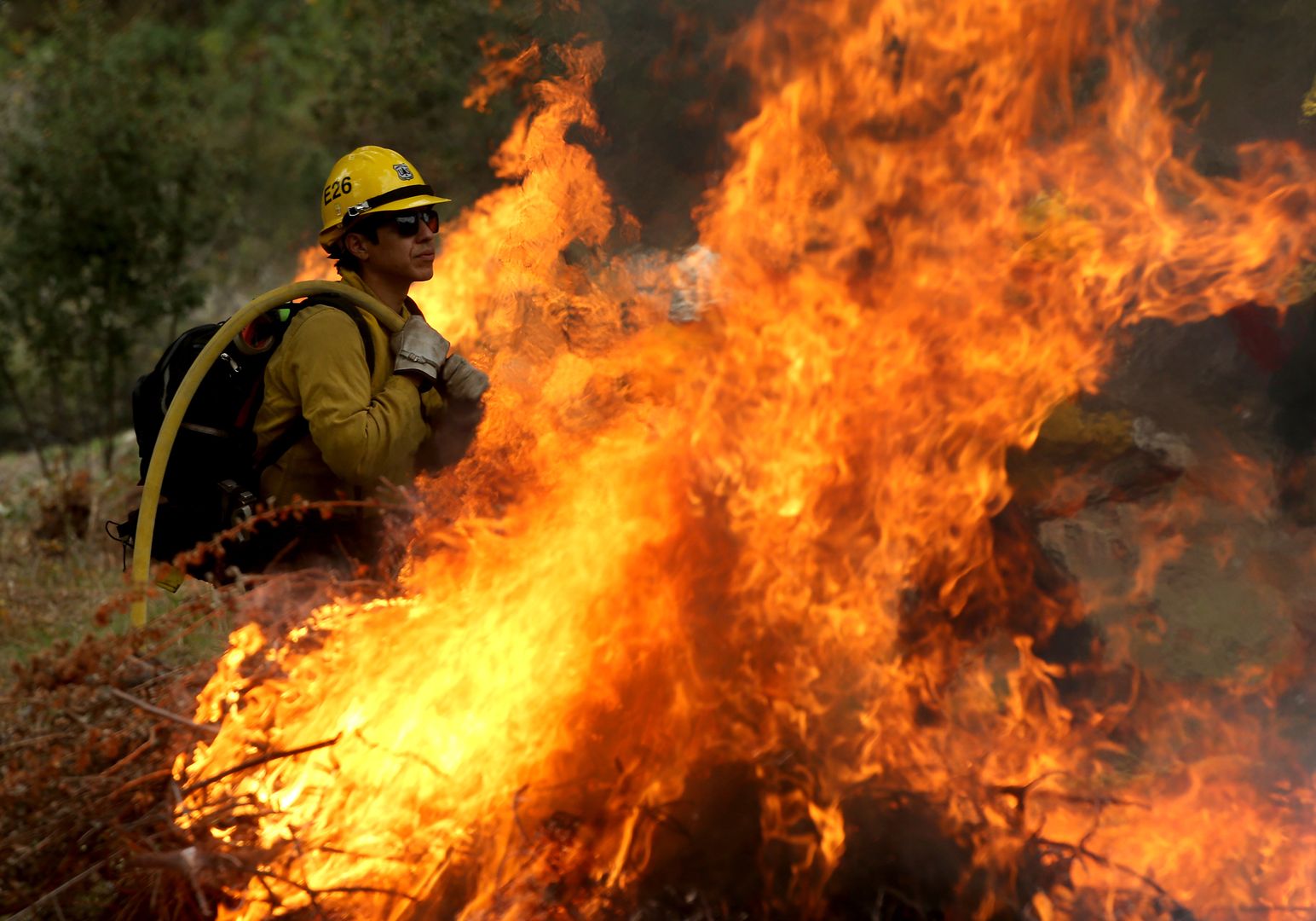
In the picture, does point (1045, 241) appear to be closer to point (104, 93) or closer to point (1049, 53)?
point (1049, 53)

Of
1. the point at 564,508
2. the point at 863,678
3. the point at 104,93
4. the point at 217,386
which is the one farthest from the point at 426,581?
the point at 104,93

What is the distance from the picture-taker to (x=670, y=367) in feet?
15.4

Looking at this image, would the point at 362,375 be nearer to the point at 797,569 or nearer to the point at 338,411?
the point at 338,411

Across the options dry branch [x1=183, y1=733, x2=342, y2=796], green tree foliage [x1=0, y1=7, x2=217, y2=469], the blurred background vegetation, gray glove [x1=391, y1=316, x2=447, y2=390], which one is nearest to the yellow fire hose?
gray glove [x1=391, y1=316, x2=447, y2=390]

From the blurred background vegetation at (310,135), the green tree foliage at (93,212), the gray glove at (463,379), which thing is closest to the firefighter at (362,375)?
the gray glove at (463,379)

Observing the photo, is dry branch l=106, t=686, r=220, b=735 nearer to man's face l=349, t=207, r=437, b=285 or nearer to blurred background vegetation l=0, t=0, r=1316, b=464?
man's face l=349, t=207, r=437, b=285

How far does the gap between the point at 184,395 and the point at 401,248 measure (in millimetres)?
914

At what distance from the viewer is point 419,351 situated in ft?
13.5

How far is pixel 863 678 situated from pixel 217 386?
2.55m

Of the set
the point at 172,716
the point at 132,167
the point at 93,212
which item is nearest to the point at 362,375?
the point at 172,716

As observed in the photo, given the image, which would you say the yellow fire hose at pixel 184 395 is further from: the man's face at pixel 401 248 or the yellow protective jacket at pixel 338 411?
the man's face at pixel 401 248

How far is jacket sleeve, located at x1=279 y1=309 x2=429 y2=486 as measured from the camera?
3.82 metres

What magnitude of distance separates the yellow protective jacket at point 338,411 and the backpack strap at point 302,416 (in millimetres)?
12

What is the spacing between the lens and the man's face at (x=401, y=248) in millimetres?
4246
